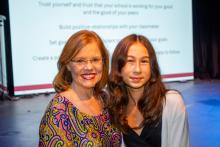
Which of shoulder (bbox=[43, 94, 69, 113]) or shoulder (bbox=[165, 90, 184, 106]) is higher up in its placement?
shoulder (bbox=[43, 94, 69, 113])

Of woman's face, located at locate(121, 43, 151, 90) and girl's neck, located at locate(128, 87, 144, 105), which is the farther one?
girl's neck, located at locate(128, 87, 144, 105)

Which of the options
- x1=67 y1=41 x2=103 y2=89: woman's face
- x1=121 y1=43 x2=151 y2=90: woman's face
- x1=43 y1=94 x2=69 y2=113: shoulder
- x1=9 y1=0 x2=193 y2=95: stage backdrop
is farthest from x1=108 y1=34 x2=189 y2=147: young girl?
x1=9 y1=0 x2=193 y2=95: stage backdrop

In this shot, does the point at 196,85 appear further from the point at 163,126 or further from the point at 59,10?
the point at 163,126

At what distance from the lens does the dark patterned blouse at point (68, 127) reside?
43.6 inches

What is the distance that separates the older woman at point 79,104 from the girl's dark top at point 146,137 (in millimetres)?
59

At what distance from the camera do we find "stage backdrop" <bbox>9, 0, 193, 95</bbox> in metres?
5.78

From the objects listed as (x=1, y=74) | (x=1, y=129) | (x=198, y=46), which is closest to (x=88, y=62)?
(x=1, y=129)

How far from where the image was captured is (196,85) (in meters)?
7.17

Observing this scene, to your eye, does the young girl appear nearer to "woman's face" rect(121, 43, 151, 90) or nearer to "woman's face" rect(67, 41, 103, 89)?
"woman's face" rect(121, 43, 151, 90)

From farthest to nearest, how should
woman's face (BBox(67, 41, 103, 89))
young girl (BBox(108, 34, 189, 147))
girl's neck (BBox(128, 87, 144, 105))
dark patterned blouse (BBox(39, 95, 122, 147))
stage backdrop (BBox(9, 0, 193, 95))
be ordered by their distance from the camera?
stage backdrop (BBox(9, 0, 193, 95))
girl's neck (BBox(128, 87, 144, 105))
young girl (BBox(108, 34, 189, 147))
woman's face (BBox(67, 41, 103, 89))
dark patterned blouse (BBox(39, 95, 122, 147))

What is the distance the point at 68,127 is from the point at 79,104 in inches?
6.2

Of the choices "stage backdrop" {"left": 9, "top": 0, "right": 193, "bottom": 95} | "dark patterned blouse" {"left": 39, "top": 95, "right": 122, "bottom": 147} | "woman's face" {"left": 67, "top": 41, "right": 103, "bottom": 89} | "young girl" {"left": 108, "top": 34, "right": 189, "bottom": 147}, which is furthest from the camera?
"stage backdrop" {"left": 9, "top": 0, "right": 193, "bottom": 95}

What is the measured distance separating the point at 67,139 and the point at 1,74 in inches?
216

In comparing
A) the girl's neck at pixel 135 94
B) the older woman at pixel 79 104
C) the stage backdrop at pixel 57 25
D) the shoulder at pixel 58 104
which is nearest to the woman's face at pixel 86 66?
the older woman at pixel 79 104
